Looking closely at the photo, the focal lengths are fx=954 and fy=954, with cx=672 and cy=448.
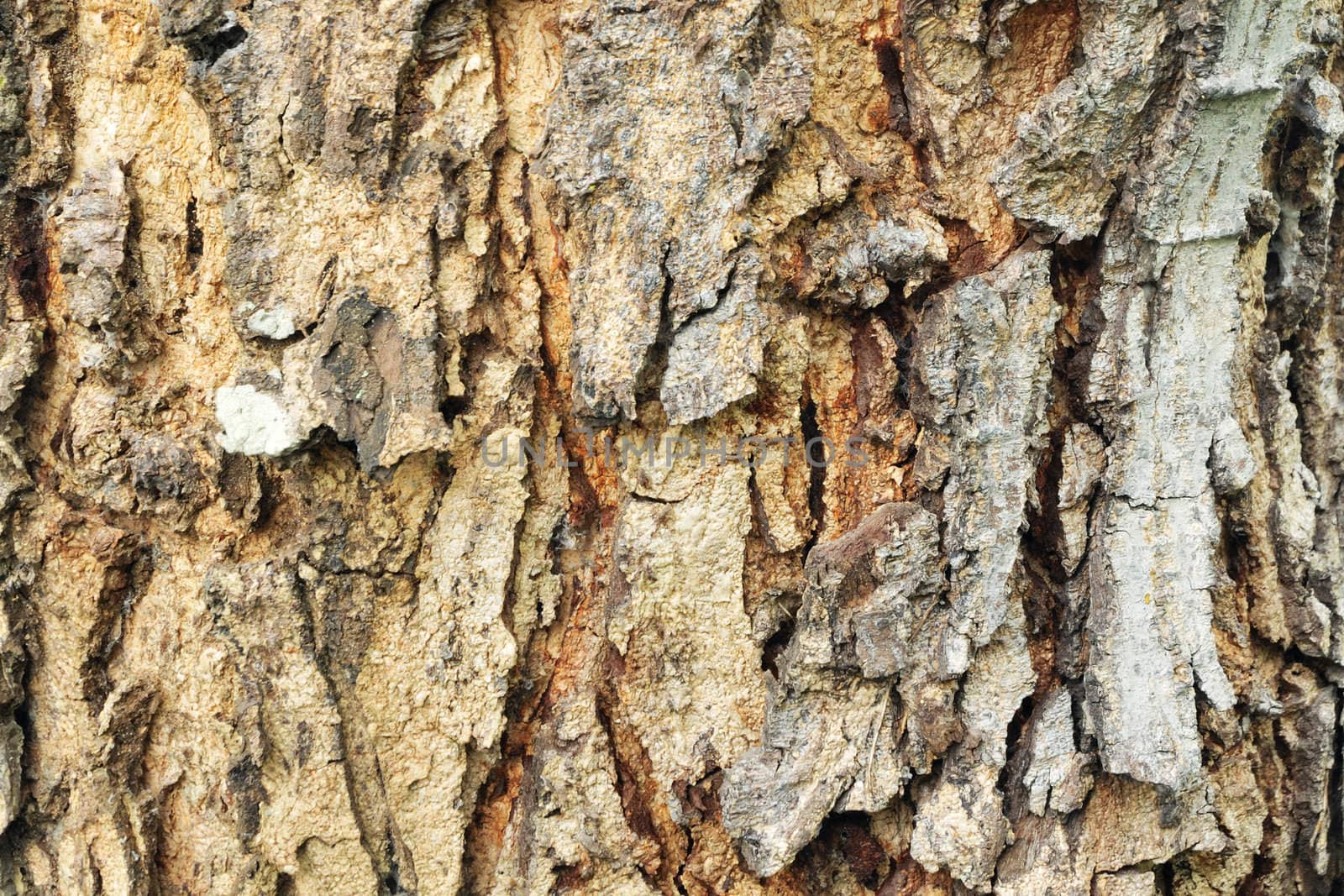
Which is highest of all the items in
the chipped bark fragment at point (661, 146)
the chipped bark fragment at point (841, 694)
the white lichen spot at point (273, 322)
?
the chipped bark fragment at point (661, 146)

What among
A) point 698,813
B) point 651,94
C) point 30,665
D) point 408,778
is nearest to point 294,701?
point 408,778

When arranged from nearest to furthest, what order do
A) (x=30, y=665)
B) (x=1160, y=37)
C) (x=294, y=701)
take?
(x=1160, y=37) < (x=294, y=701) < (x=30, y=665)

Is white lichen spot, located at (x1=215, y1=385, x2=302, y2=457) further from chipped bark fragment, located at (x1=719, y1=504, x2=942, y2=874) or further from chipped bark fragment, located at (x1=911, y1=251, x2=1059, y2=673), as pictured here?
chipped bark fragment, located at (x1=911, y1=251, x2=1059, y2=673)

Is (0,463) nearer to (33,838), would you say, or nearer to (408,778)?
(33,838)

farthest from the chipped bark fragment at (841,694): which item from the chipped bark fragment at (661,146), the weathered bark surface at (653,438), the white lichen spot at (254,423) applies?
the white lichen spot at (254,423)

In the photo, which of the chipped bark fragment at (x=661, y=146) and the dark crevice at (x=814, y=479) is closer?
the chipped bark fragment at (x=661, y=146)

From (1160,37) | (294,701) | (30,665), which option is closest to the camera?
(1160,37)

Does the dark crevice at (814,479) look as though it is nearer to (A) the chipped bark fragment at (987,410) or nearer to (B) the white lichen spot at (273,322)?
(A) the chipped bark fragment at (987,410)
